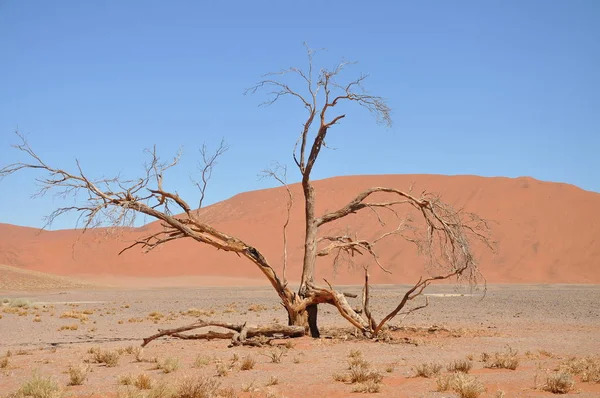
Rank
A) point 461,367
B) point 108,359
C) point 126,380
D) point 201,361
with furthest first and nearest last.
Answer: point 108,359, point 201,361, point 461,367, point 126,380

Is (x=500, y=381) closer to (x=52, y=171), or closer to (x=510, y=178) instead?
(x=52, y=171)

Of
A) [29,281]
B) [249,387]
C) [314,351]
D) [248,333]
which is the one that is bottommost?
[249,387]

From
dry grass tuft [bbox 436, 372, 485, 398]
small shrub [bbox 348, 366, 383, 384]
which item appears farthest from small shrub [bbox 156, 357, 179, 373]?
dry grass tuft [bbox 436, 372, 485, 398]

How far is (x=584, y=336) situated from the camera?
17141 millimetres

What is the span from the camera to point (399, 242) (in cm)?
7431

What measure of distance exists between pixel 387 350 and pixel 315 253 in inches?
125

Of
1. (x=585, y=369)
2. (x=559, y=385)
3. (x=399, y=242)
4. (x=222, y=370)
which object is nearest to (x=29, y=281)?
(x=399, y=242)

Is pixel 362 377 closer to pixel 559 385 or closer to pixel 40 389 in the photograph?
pixel 559 385

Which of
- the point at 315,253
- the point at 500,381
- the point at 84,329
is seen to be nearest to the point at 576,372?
the point at 500,381

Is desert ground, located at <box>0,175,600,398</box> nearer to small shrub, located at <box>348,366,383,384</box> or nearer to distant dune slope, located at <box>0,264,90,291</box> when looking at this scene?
small shrub, located at <box>348,366,383,384</box>

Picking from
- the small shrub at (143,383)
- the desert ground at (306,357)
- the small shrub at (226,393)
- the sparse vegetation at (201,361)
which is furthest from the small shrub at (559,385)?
the sparse vegetation at (201,361)

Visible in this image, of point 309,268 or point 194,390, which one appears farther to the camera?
point 309,268

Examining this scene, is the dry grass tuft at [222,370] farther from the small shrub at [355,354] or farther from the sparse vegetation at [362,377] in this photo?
the small shrub at [355,354]

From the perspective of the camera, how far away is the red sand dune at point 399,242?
65.3 metres
